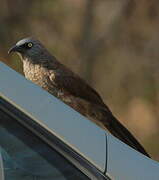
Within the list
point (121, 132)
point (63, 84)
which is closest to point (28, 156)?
point (121, 132)

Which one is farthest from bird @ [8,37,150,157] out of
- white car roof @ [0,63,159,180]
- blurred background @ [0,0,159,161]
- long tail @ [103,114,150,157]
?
blurred background @ [0,0,159,161]

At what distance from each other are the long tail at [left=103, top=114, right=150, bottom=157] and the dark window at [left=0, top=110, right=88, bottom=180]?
1357 mm

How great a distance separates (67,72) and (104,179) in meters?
3.55

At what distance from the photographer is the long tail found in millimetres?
4368

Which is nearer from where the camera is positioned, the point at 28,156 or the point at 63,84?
the point at 28,156

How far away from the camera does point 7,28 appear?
14.7 metres

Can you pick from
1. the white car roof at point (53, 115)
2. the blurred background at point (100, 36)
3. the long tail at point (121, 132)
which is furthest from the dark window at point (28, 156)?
the blurred background at point (100, 36)

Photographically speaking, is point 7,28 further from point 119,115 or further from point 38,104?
point 38,104

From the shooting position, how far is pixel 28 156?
114 inches

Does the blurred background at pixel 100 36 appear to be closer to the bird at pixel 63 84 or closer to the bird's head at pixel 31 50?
the bird's head at pixel 31 50

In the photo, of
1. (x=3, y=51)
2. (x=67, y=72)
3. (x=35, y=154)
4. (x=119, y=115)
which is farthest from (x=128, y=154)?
(x=3, y=51)

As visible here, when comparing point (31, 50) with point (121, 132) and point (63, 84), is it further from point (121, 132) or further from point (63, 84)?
point (121, 132)

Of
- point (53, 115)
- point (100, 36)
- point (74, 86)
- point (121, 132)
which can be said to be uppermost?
point (53, 115)

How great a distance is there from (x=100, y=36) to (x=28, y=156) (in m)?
12.3
